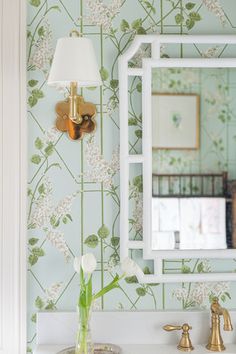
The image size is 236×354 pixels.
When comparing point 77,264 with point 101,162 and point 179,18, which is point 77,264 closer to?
point 101,162

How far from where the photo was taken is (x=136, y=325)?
215cm

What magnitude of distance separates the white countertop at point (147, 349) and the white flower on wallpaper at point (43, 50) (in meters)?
1.02

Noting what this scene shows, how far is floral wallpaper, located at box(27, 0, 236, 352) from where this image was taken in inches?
85.4

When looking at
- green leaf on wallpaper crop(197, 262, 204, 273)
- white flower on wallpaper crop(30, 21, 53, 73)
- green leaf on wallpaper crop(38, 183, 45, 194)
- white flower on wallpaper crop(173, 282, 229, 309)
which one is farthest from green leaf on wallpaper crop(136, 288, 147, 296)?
white flower on wallpaper crop(30, 21, 53, 73)

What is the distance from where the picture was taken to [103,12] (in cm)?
218

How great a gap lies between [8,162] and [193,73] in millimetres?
763

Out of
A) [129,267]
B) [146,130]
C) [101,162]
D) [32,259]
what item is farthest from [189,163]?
[32,259]

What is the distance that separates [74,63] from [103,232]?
64cm

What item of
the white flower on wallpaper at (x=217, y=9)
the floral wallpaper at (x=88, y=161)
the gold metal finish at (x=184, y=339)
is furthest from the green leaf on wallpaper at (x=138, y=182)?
the white flower on wallpaper at (x=217, y=9)

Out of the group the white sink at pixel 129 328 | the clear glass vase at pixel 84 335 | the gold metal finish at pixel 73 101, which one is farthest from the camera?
the white sink at pixel 129 328

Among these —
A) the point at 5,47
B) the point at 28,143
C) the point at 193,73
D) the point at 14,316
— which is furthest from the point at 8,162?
the point at 193,73

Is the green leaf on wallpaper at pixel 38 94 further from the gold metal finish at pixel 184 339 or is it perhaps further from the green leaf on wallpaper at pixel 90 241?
the gold metal finish at pixel 184 339

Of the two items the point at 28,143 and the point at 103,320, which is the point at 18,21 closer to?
the point at 28,143

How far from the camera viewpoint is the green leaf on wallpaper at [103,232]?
7.15 ft
